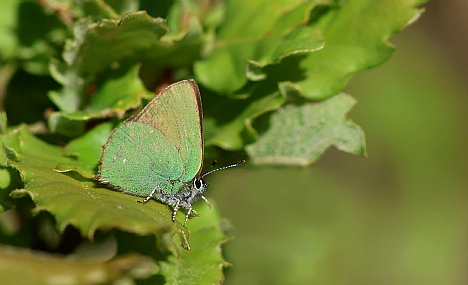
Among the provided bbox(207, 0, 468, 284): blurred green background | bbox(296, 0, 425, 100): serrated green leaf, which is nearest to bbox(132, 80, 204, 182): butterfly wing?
bbox(296, 0, 425, 100): serrated green leaf

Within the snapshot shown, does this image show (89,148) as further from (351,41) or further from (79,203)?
(351,41)

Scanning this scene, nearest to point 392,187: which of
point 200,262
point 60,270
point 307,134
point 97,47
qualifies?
point 307,134

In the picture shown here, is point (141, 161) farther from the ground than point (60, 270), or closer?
farther from the ground

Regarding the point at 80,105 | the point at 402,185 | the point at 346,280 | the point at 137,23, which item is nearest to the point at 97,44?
the point at 137,23

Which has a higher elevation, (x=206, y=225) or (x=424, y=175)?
(x=206, y=225)

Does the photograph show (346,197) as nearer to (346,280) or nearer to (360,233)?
(360,233)

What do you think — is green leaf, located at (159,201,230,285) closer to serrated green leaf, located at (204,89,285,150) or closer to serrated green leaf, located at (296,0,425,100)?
serrated green leaf, located at (204,89,285,150)
